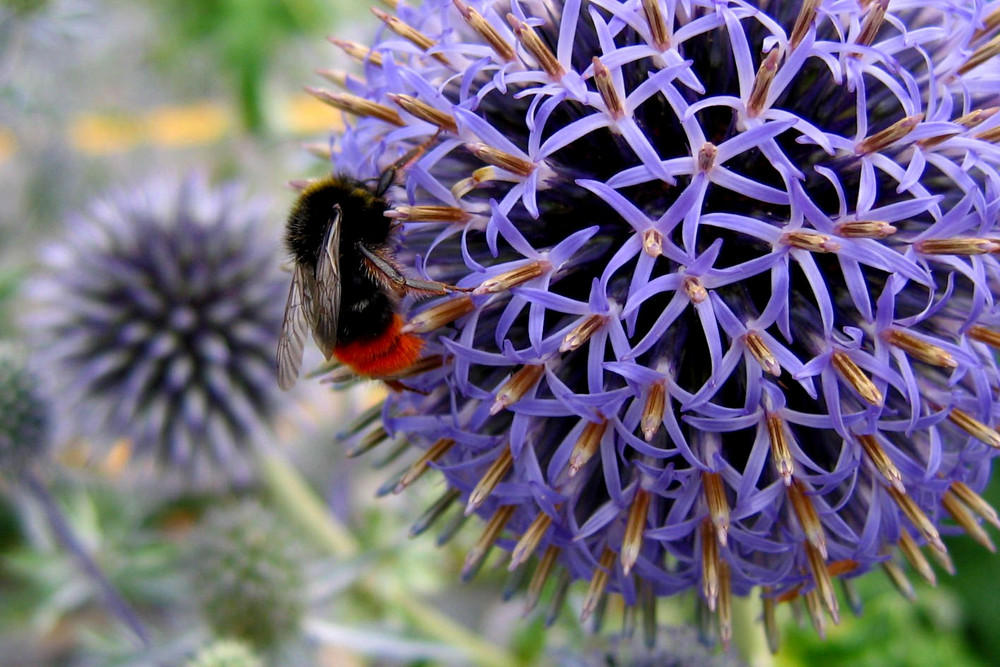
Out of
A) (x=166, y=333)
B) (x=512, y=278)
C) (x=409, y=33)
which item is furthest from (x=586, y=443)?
(x=166, y=333)

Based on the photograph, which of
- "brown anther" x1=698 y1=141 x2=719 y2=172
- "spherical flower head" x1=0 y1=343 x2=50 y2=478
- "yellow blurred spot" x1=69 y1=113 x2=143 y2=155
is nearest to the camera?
"brown anther" x1=698 y1=141 x2=719 y2=172

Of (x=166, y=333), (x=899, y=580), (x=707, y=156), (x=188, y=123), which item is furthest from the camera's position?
(x=188, y=123)

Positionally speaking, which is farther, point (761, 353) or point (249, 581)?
point (249, 581)

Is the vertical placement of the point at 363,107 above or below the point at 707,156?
above

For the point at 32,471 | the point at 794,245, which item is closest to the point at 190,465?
the point at 32,471

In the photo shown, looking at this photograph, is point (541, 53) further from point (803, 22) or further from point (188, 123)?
point (188, 123)

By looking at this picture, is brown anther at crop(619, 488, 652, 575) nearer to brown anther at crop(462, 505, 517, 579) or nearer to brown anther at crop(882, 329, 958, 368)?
brown anther at crop(462, 505, 517, 579)

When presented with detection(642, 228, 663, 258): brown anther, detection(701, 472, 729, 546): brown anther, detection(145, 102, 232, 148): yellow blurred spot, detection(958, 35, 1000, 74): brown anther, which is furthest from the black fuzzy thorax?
detection(145, 102, 232, 148): yellow blurred spot
